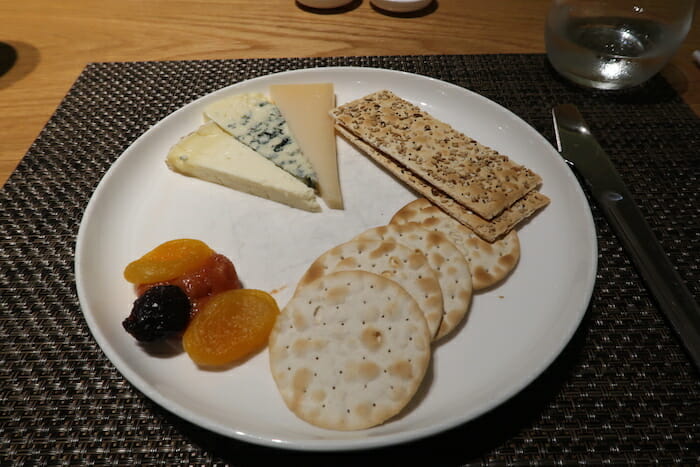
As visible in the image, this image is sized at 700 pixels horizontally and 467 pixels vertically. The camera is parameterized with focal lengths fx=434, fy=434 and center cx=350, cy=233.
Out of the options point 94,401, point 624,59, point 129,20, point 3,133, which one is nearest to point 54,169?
point 3,133

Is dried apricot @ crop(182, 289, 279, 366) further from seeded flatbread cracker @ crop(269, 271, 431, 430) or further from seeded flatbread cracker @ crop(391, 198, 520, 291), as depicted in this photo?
seeded flatbread cracker @ crop(391, 198, 520, 291)

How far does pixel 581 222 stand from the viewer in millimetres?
1179

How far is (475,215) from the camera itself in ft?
4.14

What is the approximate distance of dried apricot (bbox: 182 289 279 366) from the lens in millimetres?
956

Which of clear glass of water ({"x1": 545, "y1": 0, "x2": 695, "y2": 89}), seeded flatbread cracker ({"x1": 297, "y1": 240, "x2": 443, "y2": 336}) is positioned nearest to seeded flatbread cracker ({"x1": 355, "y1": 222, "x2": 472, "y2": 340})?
seeded flatbread cracker ({"x1": 297, "y1": 240, "x2": 443, "y2": 336})

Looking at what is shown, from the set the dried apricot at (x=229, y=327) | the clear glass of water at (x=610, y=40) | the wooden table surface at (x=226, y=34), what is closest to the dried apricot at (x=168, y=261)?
the dried apricot at (x=229, y=327)

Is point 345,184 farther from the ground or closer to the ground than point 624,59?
closer to the ground

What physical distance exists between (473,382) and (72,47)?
2319 millimetres

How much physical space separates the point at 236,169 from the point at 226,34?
3.60 feet

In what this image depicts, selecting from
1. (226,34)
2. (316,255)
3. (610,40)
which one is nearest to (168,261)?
(316,255)

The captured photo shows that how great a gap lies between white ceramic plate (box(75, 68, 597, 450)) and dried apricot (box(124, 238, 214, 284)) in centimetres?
6

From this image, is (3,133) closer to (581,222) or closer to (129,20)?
(129,20)

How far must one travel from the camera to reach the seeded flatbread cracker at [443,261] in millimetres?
1036

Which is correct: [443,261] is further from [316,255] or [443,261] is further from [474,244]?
[316,255]
